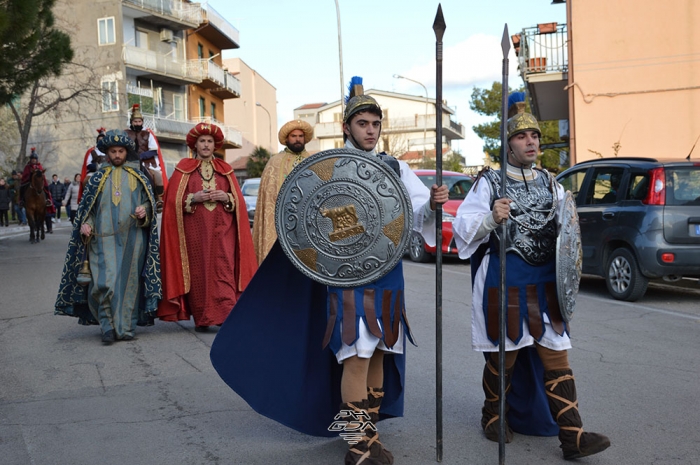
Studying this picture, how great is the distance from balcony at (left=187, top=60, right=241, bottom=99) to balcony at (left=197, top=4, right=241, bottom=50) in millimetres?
2089

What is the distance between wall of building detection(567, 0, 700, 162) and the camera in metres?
19.5

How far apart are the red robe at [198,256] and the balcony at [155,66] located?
1396 inches

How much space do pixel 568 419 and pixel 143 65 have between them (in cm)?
4054

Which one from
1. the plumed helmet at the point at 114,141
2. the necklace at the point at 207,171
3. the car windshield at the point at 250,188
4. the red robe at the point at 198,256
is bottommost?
the red robe at the point at 198,256

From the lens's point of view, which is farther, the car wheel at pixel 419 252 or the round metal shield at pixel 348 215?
the car wheel at pixel 419 252

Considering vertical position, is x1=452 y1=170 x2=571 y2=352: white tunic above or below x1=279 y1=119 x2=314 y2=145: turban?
below

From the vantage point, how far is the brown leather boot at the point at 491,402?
4176mm

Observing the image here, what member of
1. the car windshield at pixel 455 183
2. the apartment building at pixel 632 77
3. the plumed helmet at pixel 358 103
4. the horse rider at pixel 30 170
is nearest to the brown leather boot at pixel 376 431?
the plumed helmet at pixel 358 103

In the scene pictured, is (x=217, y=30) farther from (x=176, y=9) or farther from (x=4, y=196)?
(x=4, y=196)

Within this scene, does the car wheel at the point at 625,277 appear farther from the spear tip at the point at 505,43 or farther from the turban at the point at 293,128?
the spear tip at the point at 505,43

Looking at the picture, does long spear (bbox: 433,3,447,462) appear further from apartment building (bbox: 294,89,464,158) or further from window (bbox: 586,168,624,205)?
apartment building (bbox: 294,89,464,158)

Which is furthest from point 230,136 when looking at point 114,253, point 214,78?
point 114,253

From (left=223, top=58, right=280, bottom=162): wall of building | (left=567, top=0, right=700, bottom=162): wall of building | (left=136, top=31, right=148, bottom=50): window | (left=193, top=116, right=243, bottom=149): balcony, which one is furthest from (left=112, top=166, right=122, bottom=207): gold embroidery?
(left=223, top=58, right=280, bottom=162): wall of building

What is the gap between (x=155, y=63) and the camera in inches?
1654
